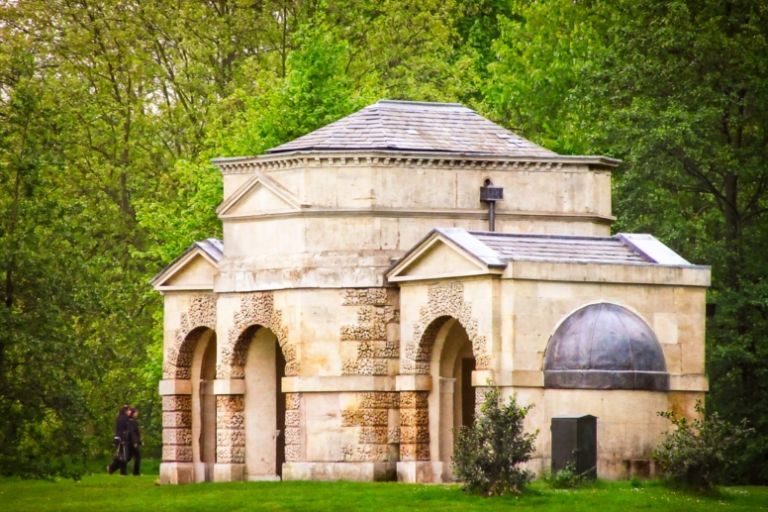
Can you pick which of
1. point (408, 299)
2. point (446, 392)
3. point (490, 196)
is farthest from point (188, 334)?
point (490, 196)

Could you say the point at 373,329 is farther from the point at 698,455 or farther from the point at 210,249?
the point at 698,455

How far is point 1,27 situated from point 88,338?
1108cm

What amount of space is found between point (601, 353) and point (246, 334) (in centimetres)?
837

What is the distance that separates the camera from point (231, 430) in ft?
159

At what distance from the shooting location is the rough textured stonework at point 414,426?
45.7 metres

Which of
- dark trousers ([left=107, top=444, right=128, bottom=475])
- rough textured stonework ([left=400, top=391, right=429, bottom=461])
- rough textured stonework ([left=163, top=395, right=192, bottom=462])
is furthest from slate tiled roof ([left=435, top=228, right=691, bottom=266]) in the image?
dark trousers ([left=107, top=444, right=128, bottom=475])

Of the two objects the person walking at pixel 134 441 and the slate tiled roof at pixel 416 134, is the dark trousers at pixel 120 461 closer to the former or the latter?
the person walking at pixel 134 441

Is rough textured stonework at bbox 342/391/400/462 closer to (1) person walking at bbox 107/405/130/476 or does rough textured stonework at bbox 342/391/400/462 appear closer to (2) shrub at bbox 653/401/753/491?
(2) shrub at bbox 653/401/753/491

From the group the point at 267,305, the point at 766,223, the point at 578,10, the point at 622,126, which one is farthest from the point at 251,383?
the point at 578,10

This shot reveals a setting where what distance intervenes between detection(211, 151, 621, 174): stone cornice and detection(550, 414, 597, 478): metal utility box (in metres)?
6.62

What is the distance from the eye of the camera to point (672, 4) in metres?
56.2

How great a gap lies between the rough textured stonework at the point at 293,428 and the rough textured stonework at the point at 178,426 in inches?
188

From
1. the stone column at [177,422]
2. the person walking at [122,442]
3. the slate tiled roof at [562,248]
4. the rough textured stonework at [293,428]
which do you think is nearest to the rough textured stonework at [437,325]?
the slate tiled roof at [562,248]

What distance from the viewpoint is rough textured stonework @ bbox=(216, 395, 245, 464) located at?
159ft
